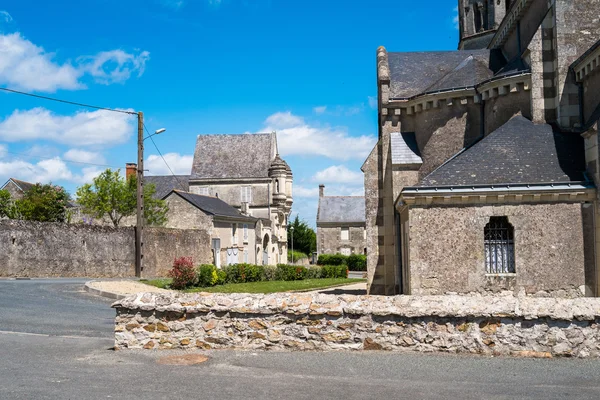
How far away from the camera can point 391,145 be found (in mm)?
19594

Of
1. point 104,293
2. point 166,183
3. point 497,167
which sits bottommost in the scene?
point 104,293

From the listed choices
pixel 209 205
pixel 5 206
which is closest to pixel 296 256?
pixel 209 205

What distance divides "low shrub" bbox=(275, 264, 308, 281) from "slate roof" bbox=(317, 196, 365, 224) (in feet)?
87.8

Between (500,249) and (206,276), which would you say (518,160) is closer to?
(500,249)

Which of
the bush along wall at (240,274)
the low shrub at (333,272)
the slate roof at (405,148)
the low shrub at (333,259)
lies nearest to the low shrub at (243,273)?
the bush along wall at (240,274)

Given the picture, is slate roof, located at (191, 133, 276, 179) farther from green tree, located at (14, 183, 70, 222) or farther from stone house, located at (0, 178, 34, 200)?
green tree, located at (14, 183, 70, 222)

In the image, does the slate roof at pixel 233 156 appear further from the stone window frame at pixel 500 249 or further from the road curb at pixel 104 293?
the stone window frame at pixel 500 249

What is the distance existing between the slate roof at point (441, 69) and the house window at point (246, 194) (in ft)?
119

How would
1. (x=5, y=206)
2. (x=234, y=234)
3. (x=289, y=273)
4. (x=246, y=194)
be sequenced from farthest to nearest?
(x=246, y=194) < (x=234, y=234) < (x=5, y=206) < (x=289, y=273)

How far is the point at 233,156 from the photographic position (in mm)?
60000

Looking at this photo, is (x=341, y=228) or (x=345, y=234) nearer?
(x=345, y=234)

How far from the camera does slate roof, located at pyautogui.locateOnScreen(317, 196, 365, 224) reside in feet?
199

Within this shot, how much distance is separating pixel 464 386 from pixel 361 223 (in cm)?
5327

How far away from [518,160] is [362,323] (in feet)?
28.0
